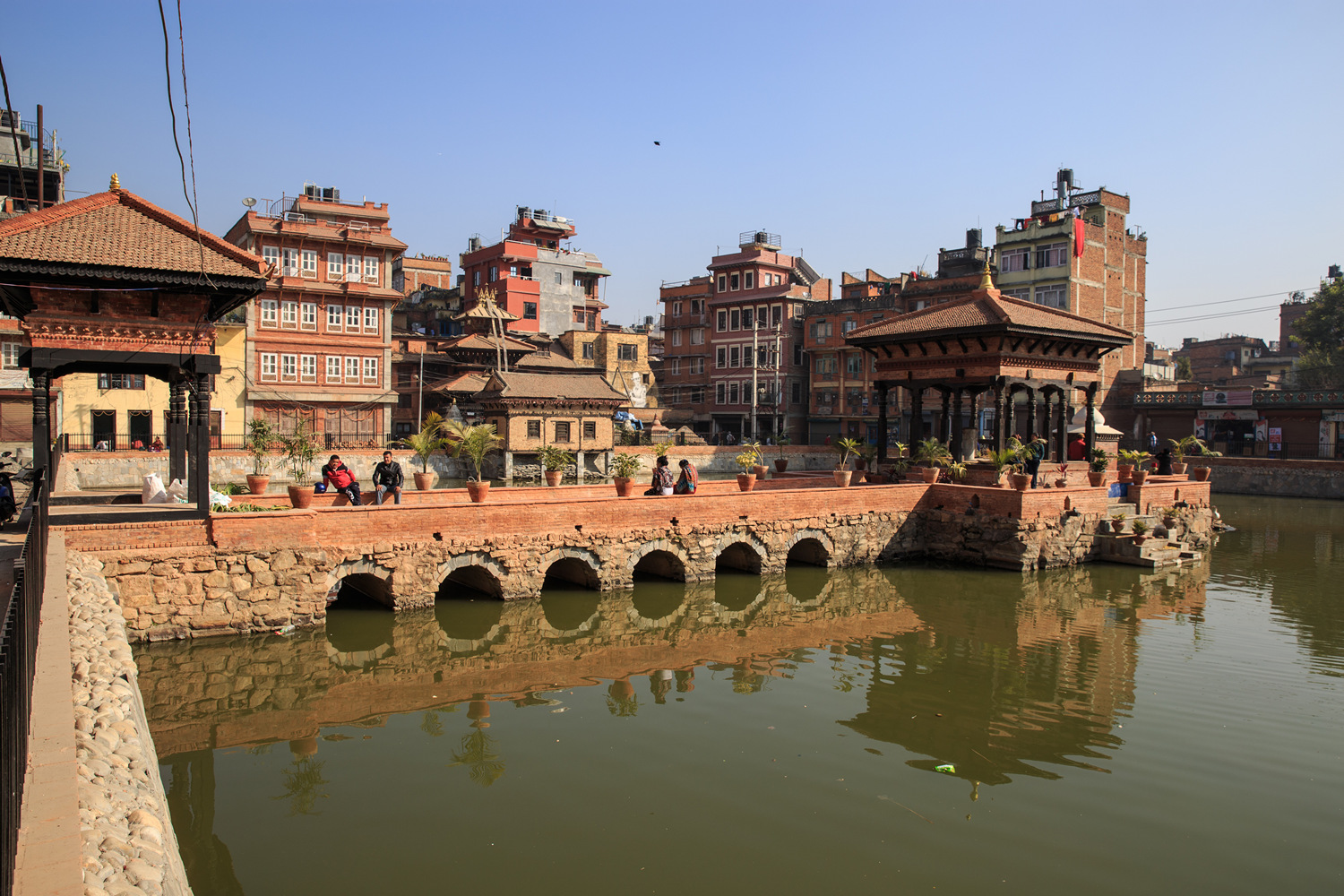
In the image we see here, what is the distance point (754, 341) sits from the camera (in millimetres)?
59281

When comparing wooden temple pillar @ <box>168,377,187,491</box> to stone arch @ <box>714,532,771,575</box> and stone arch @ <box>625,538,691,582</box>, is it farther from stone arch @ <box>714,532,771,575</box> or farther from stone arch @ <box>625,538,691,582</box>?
stone arch @ <box>714,532,771,575</box>

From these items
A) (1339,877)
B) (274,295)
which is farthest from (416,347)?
(1339,877)

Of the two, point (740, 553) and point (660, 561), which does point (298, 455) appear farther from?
point (740, 553)

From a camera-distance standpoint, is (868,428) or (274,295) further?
(868,428)

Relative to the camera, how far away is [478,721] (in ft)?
41.1

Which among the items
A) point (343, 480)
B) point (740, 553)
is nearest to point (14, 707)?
point (343, 480)

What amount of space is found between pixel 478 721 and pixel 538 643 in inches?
158

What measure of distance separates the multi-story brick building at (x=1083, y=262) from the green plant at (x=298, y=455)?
40.7 meters

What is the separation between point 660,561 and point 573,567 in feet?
8.15

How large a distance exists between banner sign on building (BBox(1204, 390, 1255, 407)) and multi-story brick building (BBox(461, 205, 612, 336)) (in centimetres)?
4336

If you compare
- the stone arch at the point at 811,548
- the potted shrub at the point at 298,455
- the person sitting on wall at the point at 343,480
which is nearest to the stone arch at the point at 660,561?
the stone arch at the point at 811,548

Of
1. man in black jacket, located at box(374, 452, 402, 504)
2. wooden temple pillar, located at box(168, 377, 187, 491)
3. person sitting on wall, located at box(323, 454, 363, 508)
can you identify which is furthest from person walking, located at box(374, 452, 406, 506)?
wooden temple pillar, located at box(168, 377, 187, 491)

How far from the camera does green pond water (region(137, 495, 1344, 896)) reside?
8.65 meters

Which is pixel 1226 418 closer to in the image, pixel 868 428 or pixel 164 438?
pixel 868 428
